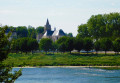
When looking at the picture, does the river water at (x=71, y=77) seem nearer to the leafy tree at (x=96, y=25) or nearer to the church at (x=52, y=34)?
the leafy tree at (x=96, y=25)

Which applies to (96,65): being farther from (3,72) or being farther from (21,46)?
(3,72)

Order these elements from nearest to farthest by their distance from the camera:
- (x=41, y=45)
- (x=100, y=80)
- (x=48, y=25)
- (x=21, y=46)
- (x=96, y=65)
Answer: (x=100, y=80)
(x=96, y=65)
(x=21, y=46)
(x=41, y=45)
(x=48, y=25)

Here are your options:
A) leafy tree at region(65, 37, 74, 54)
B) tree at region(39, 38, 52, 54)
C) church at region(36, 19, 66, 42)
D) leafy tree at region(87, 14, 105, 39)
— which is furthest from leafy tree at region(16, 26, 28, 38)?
leafy tree at region(65, 37, 74, 54)

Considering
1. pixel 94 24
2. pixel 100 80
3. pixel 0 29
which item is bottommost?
pixel 100 80

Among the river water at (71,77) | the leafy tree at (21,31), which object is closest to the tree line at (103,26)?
the leafy tree at (21,31)

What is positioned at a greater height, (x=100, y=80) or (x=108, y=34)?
(x=108, y=34)

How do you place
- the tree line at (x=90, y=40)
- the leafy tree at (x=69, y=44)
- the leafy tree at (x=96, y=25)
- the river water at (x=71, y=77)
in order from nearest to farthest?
the river water at (x=71, y=77)
the tree line at (x=90, y=40)
the leafy tree at (x=69, y=44)
the leafy tree at (x=96, y=25)

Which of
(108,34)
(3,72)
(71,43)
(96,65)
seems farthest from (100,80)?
(108,34)

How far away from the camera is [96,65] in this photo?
65.1 meters

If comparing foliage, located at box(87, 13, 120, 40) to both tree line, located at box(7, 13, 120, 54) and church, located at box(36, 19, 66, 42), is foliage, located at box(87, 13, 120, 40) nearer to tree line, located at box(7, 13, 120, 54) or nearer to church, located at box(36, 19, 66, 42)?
tree line, located at box(7, 13, 120, 54)

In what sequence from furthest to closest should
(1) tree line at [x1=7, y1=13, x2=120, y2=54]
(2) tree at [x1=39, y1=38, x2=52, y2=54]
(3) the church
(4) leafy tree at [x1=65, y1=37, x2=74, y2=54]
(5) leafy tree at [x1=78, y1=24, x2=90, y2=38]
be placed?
1. (3) the church
2. (5) leafy tree at [x1=78, y1=24, x2=90, y2=38]
3. (2) tree at [x1=39, y1=38, x2=52, y2=54]
4. (4) leafy tree at [x1=65, y1=37, x2=74, y2=54]
5. (1) tree line at [x1=7, y1=13, x2=120, y2=54]

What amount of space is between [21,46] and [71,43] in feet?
50.0

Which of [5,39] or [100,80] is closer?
[5,39]

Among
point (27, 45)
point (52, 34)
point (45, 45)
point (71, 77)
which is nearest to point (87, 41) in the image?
point (45, 45)
